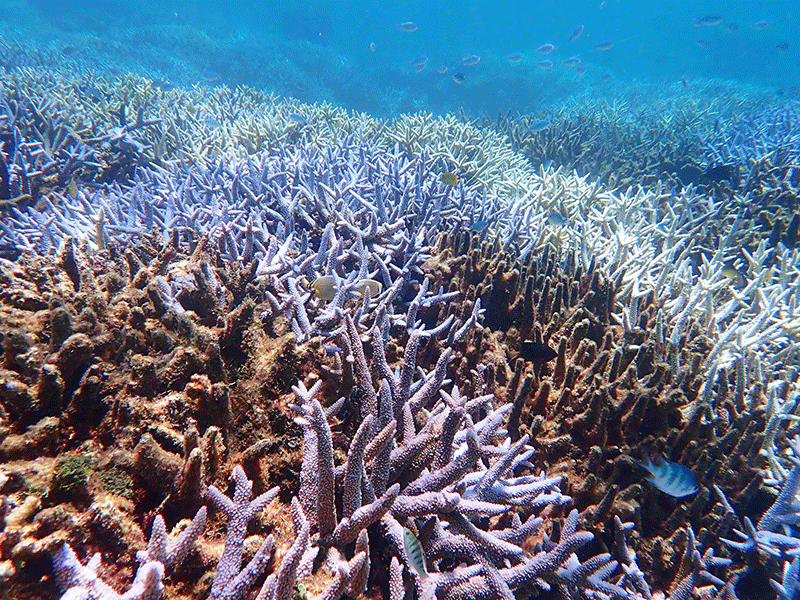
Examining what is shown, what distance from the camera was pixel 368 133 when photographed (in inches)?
284

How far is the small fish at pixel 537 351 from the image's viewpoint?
2393 mm

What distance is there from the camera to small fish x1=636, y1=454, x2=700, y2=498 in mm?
1829

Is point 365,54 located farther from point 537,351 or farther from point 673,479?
point 673,479

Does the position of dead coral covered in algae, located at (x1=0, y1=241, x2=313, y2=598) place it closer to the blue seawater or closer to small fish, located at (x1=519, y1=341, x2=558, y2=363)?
small fish, located at (x1=519, y1=341, x2=558, y2=363)

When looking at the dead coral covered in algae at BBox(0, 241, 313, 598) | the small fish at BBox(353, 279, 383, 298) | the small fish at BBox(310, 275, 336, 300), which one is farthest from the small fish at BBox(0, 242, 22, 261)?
the small fish at BBox(353, 279, 383, 298)

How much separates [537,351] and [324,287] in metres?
1.44

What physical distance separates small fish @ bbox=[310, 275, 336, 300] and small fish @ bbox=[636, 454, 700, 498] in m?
2.01

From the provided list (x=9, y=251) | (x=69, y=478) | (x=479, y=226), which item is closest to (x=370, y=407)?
(x=69, y=478)

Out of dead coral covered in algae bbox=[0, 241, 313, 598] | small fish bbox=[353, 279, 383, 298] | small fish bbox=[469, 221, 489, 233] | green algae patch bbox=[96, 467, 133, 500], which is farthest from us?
small fish bbox=[469, 221, 489, 233]

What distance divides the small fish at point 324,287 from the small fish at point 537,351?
4.28ft

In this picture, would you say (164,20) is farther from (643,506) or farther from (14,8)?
(643,506)

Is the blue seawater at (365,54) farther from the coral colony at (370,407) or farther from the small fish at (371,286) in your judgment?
the small fish at (371,286)

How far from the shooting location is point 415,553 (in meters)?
1.34

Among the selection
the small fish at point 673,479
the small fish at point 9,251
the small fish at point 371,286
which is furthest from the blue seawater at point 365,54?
the small fish at point 673,479
